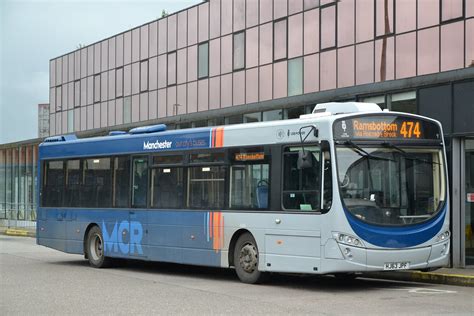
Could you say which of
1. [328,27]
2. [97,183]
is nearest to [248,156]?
[97,183]

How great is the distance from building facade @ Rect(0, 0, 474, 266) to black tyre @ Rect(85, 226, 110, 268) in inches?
288

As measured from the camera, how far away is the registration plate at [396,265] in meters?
13.1

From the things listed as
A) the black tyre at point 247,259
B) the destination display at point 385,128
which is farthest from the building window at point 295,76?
the destination display at point 385,128

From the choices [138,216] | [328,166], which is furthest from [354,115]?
[138,216]

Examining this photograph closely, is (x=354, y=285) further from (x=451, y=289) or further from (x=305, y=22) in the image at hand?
(x=305, y=22)

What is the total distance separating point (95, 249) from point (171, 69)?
2115cm

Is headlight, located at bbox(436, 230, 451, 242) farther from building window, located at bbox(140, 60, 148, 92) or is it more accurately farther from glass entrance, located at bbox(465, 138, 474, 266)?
building window, located at bbox(140, 60, 148, 92)

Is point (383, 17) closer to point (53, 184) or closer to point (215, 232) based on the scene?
point (53, 184)

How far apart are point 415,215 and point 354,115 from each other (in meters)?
2.00

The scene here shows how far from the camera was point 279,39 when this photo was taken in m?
31.7

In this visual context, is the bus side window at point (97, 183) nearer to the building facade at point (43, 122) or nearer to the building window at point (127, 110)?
the building window at point (127, 110)

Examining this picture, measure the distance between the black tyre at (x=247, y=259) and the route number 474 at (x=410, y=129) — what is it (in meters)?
3.36

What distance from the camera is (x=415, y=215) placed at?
13492 millimetres

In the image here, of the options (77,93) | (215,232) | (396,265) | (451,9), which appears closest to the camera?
(396,265)
